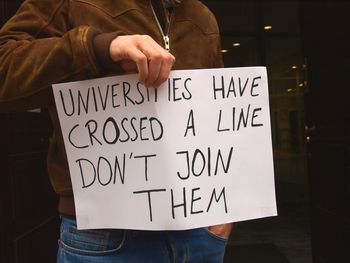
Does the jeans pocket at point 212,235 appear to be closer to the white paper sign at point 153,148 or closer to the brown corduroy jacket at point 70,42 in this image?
the white paper sign at point 153,148

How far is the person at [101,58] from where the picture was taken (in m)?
0.91

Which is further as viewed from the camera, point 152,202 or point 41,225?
point 41,225

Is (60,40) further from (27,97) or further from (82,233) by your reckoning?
(82,233)

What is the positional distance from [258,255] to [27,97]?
3763 millimetres

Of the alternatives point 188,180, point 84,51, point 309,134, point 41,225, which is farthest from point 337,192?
point 84,51

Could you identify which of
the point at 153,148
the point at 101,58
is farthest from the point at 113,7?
the point at 153,148

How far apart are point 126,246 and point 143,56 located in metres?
0.42

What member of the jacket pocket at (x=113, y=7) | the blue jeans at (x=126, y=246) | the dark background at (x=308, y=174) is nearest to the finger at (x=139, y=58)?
the jacket pocket at (x=113, y=7)

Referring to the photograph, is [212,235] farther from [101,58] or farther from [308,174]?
[308,174]

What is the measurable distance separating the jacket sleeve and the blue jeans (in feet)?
1.01

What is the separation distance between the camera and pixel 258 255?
14.3ft

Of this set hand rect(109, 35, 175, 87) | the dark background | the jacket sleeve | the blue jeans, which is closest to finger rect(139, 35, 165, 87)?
hand rect(109, 35, 175, 87)

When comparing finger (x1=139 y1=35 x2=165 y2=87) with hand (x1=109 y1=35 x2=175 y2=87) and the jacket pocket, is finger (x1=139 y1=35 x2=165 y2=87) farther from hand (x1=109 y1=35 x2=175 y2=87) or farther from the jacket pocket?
the jacket pocket

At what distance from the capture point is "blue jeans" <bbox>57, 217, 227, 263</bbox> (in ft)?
3.30
